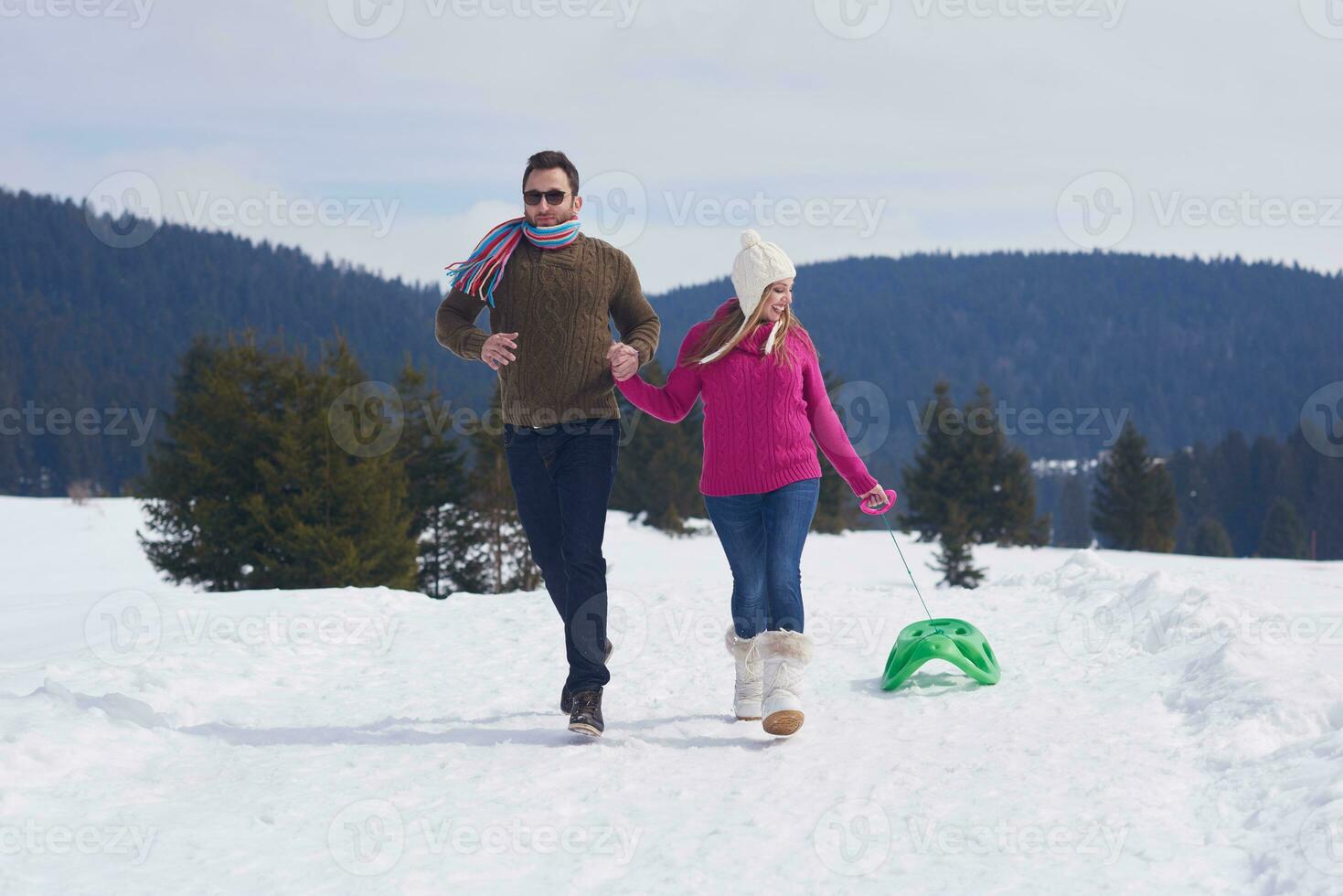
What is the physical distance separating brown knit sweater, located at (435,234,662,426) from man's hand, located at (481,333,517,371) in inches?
2.6

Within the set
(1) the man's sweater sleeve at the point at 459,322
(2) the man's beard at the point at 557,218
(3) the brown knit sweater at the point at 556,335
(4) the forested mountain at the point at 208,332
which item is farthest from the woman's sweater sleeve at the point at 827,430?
(4) the forested mountain at the point at 208,332

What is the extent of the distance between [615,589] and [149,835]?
5.38 meters

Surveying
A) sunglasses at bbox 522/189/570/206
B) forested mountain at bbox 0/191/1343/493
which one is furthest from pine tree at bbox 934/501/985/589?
forested mountain at bbox 0/191/1343/493

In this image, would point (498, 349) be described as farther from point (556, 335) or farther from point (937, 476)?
point (937, 476)

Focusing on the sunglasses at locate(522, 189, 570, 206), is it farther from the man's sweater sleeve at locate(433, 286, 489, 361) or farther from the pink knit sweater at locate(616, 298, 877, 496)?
the pink knit sweater at locate(616, 298, 877, 496)

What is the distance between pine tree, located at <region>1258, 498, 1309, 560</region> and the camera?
6781cm

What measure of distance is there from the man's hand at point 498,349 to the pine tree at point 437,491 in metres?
25.7

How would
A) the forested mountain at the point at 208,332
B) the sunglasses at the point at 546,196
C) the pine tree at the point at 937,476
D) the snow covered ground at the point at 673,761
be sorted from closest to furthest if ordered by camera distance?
the snow covered ground at the point at 673,761 < the sunglasses at the point at 546,196 < the pine tree at the point at 937,476 < the forested mountain at the point at 208,332

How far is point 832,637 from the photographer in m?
7.05

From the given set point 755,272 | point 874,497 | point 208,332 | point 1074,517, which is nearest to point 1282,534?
point 1074,517

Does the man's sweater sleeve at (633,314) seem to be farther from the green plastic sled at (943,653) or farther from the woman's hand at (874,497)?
the green plastic sled at (943,653)

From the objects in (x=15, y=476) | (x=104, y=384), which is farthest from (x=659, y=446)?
(x=104, y=384)

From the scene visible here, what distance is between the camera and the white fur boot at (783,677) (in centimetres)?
446

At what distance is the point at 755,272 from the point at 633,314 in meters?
0.64
